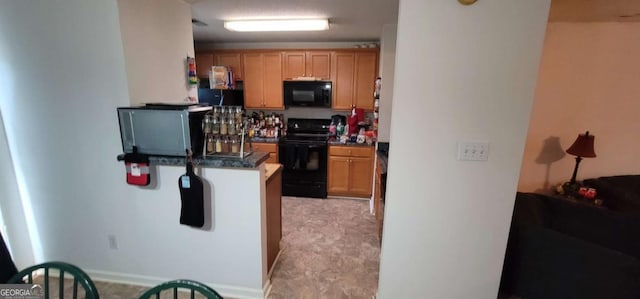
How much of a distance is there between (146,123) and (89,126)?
52cm

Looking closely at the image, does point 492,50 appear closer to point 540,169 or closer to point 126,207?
point 540,169

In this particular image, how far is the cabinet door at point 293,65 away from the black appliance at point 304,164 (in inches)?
35.5

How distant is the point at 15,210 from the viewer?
2.05 meters

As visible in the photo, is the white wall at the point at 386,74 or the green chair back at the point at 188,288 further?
the white wall at the point at 386,74

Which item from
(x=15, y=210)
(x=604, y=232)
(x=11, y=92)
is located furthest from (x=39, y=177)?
(x=604, y=232)

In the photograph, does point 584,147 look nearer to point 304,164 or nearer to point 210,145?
point 304,164

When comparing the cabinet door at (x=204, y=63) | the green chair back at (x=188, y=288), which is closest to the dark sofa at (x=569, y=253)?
the green chair back at (x=188, y=288)

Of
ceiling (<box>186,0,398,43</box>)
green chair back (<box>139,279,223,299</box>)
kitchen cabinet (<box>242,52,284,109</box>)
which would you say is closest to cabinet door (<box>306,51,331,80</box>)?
ceiling (<box>186,0,398,43</box>)

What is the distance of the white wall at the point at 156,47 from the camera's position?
1.79 meters

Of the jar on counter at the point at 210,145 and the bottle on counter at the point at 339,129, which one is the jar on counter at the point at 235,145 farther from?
the bottle on counter at the point at 339,129

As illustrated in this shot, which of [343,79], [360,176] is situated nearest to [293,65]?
[343,79]

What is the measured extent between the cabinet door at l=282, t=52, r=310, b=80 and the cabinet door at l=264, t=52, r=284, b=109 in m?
0.09

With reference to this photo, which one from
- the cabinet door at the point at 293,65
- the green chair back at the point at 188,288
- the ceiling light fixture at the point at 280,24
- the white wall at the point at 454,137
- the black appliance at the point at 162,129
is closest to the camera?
the green chair back at the point at 188,288

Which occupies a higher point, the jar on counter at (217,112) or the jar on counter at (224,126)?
the jar on counter at (217,112)
